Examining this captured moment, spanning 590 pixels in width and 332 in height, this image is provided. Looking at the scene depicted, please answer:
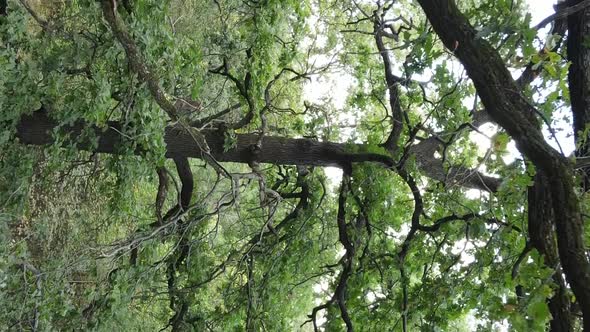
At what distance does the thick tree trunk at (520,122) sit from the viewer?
2102mm

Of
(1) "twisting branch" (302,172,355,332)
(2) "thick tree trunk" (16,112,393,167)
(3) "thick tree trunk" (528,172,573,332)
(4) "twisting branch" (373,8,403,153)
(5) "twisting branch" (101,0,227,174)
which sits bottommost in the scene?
(3) "thick tree trunk" (528,172,573,332)

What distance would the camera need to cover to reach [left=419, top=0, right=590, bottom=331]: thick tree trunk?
6.89 ft

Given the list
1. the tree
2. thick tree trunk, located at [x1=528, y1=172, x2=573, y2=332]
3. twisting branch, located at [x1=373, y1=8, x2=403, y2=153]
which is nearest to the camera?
thick tree trunk, located at [x1=528, y1=172, x2=573, y2=332]

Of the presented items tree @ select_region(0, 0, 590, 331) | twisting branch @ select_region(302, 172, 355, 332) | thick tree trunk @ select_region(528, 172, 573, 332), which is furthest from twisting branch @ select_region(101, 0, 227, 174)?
thick tree trunk @ select_region(528, 172, 573, 332)

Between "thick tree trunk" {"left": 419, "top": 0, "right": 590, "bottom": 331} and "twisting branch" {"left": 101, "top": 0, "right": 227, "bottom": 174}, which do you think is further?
"twisting branch" {"left": 101, "top": 0, "right": 227, "bottom": 174}

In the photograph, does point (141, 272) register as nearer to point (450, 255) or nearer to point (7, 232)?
point (7, 232)

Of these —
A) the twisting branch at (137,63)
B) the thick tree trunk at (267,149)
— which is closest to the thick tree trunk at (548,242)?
the thick tree trunk at (267,149)

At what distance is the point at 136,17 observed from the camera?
3844 mm

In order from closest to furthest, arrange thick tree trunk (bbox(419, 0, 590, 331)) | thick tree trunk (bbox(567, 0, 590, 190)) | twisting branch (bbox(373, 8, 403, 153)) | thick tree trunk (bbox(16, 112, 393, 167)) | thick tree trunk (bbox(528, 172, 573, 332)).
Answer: thick tree trunk (bbox(419, 0, 590, 331)) < thick tree trunk (bbox(528, 172, 573, 332)) < thick tree trunk (bbox(567, 0, 590, 190)) < thick tree trunk (bbox(16, 112, 393, 167)) < twisting branch (bbox(373, 8, 403, 153))

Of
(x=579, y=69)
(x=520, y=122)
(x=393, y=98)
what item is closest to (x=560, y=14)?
(x=520, y=122)

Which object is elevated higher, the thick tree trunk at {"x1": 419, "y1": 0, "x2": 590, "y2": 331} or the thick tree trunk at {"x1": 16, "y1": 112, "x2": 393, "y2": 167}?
the thick tree trunk at {"x1": 16, "y1": 112, "x2": 393, "y2": 167}

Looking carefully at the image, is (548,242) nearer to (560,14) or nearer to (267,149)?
(560,14)

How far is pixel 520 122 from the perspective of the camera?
2.37 metres

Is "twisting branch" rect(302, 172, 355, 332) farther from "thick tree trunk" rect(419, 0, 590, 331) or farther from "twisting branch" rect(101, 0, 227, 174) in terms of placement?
"thick tree trunk" rect(419, 0, 590, 331)
